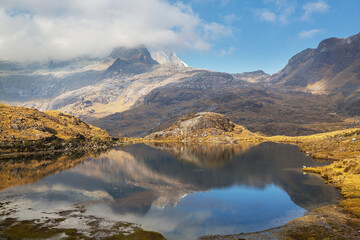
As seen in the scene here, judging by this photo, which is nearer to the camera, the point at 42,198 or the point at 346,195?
the point at 346,195

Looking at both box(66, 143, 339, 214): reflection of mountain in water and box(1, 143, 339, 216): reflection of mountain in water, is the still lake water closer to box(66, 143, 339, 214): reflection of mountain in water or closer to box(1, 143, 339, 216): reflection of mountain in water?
box(1, 143, 339, 216): reflection of mountain in water

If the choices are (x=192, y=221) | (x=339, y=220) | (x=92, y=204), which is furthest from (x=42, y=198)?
(x=339, y=220)

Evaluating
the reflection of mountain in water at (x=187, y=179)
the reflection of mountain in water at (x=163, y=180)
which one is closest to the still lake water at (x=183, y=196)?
the reflection of mountain in water at (x=163, y=180)

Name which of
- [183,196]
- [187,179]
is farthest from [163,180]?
[183,196]

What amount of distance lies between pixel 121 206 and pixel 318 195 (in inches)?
2427

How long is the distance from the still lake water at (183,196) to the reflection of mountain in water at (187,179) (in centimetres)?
27

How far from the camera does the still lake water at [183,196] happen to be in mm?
61938

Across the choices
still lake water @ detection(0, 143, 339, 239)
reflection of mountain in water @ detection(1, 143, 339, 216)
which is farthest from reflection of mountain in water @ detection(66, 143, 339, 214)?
still lake water @ detection(0, 143, 339, 239)

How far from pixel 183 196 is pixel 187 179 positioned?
2722cm

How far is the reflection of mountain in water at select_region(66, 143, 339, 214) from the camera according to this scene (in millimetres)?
79188

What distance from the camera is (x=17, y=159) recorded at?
159375 millimetres

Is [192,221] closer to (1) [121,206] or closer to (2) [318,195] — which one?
(1) [121,206]

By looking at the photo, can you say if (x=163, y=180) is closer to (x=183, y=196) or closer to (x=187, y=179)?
(x=187, y=179)

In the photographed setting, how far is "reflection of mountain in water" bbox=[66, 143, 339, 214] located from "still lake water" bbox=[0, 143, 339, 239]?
274 mm
